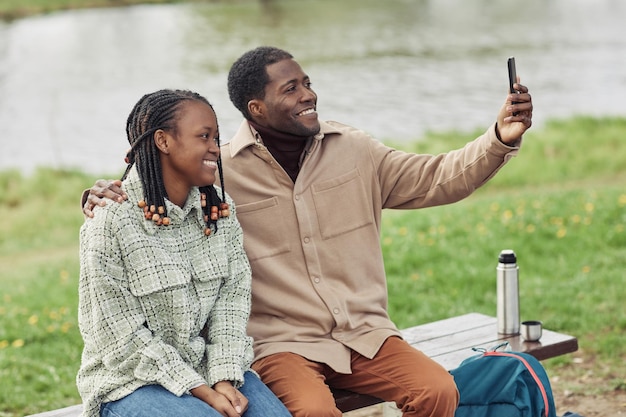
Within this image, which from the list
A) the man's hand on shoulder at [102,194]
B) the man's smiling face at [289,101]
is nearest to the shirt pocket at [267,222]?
the man's smiling face at [289,101]

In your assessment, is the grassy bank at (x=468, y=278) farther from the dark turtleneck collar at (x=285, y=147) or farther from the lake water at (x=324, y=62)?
the lake water at (x=324, y=62)

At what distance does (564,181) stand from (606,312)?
16.0ft

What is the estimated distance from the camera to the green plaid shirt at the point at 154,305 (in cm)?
288

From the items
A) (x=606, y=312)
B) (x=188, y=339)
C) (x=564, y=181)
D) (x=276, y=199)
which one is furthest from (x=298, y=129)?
(x=564, y=181)

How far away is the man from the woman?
0.29m

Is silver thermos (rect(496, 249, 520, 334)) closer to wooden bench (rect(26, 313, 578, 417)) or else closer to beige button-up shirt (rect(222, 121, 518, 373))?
wooden bench (rect(26, 313, 578, 417))

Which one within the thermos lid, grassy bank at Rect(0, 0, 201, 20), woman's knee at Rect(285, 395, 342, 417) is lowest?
woman's knee at Rect(285, 395, 342, 417)

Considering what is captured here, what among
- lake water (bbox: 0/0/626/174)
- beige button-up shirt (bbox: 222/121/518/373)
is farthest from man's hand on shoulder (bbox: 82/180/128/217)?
lake water (bbox: 0/0/626/174)

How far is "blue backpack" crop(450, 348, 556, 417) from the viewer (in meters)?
3.38

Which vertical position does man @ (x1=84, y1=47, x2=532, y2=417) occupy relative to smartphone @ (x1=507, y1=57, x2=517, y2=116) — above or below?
below

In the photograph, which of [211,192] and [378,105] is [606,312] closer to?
[211,192]

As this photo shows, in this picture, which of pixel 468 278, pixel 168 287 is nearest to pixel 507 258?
pixel 168 287

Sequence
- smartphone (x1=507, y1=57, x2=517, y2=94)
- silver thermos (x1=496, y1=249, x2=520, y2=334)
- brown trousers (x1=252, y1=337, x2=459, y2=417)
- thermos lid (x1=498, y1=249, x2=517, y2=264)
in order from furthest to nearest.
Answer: thermos lid (x1=498, y1=249, x2=517, y2=264) < silver thermos (x1=496, y1=249, x2=520, y2=334) < smartphone (x1=507, y1=57, x2=517, y2=94) < brown trousers (x1=252, y1=337, x2=459, y2=417)

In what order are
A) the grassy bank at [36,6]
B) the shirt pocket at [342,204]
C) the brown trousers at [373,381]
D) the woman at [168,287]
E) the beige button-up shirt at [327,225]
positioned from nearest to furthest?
the woman at [168,287]
the brown trousers at [373,381]
the beige button-up shirt at [327,225]
the shirt pocket at [342,204]
the grassy bank at [36,6]
